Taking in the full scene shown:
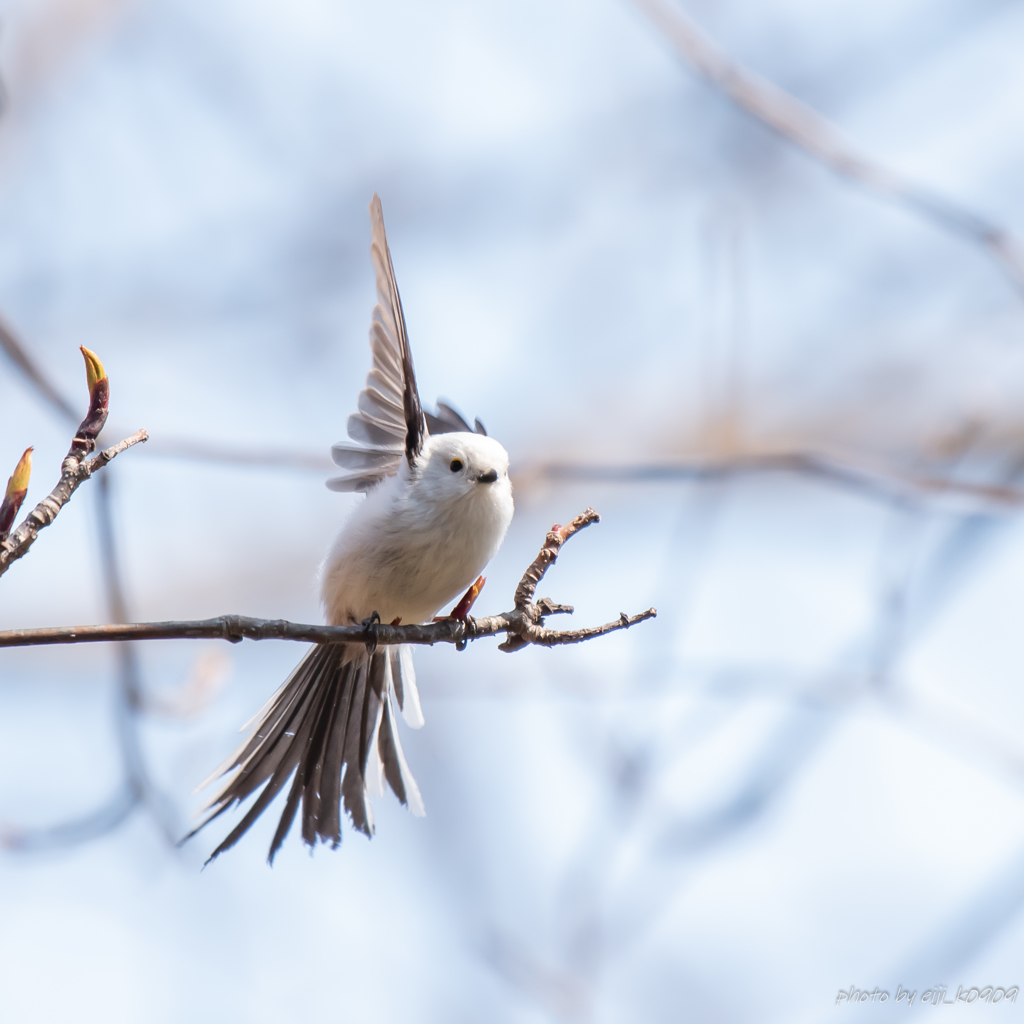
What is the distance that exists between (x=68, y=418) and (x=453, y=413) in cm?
123

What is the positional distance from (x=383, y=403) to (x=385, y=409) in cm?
3

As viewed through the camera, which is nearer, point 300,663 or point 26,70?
point 300,663

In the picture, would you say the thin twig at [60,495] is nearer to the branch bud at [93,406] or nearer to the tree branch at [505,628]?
the branch bud at [93,406]

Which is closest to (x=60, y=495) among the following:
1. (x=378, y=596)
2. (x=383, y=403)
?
(x=378, y=596)

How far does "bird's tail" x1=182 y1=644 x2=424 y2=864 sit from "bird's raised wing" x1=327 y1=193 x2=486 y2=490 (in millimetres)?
577

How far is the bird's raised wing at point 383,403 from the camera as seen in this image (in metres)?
2.19

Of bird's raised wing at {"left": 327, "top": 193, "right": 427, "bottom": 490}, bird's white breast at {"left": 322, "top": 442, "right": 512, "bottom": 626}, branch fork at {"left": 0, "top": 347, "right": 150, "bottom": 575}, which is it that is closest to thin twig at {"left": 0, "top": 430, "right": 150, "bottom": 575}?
branch fork at {"left": 0, "top": 347, "right": 150, "bottom": 575}

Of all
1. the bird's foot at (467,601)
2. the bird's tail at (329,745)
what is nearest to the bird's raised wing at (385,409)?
the bird's foot at (467,601)

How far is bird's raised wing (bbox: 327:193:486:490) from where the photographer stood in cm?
219

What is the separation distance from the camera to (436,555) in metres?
2.55

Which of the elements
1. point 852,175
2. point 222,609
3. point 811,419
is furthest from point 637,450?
point 852,175

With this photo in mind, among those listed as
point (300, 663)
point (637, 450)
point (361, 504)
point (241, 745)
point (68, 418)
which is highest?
point (637, 450)

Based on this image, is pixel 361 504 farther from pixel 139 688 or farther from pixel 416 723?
pixel 139 688

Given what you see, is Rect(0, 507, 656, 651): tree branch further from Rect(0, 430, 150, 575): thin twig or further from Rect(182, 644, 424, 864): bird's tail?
Rect(182, 644, 424, 864): bird's tail
